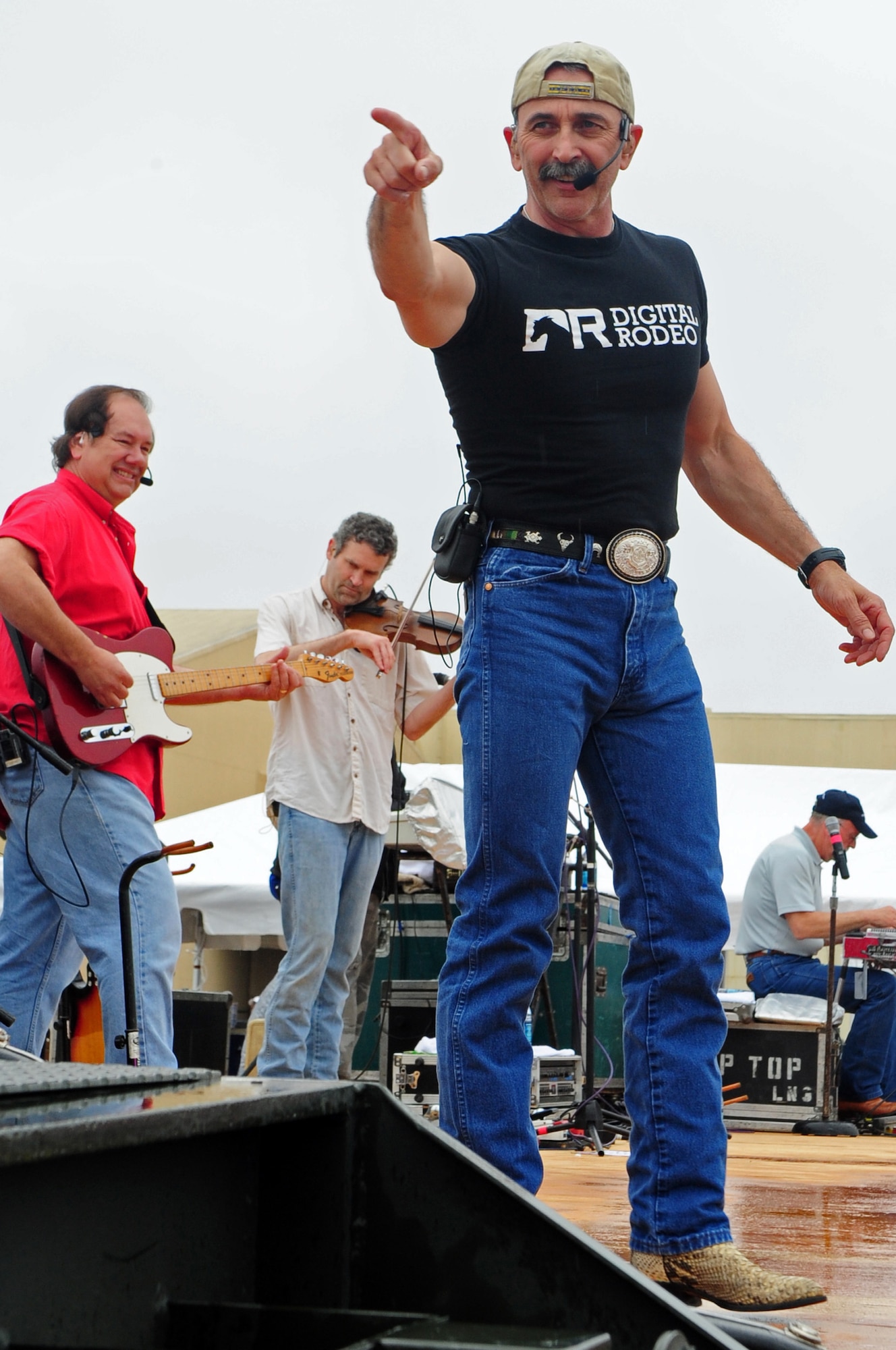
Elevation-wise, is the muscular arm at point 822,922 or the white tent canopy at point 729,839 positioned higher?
the white tent canopy at point 729,839

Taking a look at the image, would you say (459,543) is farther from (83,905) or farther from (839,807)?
(839,807)

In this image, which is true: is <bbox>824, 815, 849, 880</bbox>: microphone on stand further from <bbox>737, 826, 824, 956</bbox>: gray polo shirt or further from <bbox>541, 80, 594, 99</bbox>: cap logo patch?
<bbox>541, 80, 594, 99</bbox>: cap logo patch

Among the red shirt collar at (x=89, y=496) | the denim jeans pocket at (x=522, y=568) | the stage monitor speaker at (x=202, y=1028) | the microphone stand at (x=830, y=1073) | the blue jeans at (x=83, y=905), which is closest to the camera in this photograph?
the denim jeans pocket at (x=522, y=568)

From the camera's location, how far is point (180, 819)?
11.8m

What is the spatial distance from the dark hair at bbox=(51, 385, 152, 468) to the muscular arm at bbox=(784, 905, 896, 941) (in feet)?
→ 18.3

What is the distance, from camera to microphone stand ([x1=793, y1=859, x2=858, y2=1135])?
23.9ft

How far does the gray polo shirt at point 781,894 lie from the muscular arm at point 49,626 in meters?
5.58

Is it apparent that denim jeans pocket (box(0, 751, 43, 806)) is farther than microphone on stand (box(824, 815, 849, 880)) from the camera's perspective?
No

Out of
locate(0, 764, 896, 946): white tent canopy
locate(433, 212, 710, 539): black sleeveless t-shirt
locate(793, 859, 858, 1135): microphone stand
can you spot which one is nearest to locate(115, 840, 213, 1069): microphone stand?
locate(433, 212, 710, 539): black sleeveless t-shirt

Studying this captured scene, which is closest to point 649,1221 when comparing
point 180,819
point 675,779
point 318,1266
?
point 675,779

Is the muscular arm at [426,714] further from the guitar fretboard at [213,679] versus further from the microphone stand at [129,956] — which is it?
the microphone stand at [129,956]

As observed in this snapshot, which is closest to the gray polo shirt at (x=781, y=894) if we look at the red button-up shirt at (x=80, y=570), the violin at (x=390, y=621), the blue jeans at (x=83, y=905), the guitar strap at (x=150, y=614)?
the violin at (x=390, y=621)

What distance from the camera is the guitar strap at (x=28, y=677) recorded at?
126 inches

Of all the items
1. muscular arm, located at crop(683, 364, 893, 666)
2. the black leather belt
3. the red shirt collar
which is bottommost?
the black leather belt
